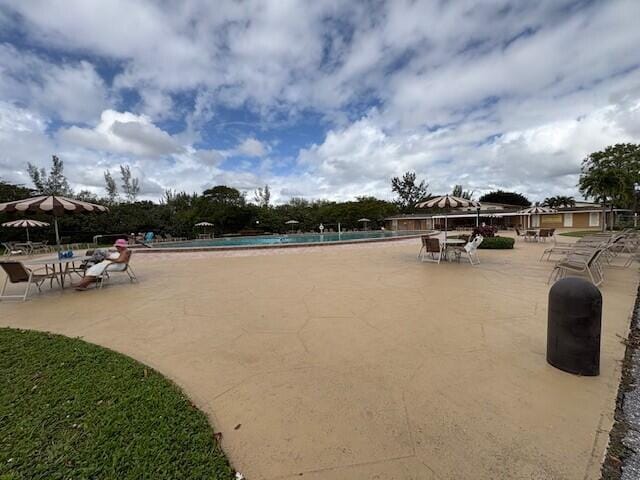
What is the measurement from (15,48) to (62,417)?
12.5m

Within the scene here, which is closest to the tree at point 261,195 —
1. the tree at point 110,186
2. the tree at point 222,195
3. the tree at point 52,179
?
the tree at point 222,195

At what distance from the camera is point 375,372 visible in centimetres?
254

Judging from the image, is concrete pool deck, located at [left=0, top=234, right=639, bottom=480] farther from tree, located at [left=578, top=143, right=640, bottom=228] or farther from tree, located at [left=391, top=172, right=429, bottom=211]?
tree, located at [left=391, top=172, right=429, bottom=211]

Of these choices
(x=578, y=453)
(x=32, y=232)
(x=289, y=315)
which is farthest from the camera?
(x=32, y=232)

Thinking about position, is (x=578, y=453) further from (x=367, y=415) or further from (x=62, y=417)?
(x=62, y=417)

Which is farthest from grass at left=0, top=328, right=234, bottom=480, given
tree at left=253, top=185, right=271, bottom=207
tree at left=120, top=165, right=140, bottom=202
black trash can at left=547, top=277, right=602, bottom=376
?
tree at left=253, top=185, right=271, bottom=207

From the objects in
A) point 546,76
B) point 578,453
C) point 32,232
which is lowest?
point 578,453

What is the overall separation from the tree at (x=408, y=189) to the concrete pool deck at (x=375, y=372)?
52.5 m

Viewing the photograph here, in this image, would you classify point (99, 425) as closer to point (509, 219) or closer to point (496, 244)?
point (496, 244)

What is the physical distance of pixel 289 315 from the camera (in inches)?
163

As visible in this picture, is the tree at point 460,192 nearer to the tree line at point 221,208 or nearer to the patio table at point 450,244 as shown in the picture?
the tree line at point 221,208

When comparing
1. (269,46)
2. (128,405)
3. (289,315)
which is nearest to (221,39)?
(269,46)

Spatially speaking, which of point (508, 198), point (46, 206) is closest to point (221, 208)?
point (46, 206)

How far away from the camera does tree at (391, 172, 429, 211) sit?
5572 cm
